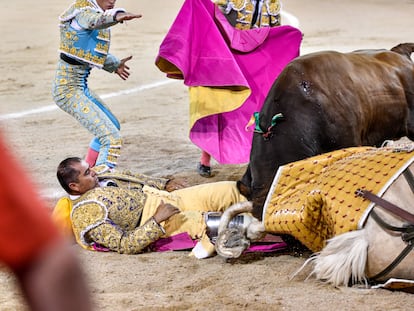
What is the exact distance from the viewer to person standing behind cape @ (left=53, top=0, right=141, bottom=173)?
4797 millimetres

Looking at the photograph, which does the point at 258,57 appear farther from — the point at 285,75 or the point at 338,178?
the point at 338,178

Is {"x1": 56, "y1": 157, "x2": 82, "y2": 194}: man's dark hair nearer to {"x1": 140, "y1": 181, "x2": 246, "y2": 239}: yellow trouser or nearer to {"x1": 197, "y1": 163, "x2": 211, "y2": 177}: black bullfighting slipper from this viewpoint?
{"x1": 140, "y1": 181, "x2": 246, "y2": 239}: yellow trouser

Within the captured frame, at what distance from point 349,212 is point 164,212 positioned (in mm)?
1082

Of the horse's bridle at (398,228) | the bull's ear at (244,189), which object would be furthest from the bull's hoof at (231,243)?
the horse's bridle at (398,228)

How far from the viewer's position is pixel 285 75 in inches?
160

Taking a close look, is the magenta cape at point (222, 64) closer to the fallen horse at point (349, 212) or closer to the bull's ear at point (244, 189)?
the bull's ear at point (244, 189)

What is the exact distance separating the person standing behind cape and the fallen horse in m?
1.42

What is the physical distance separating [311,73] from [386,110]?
634 mm

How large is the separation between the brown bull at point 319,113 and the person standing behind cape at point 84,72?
107 cm

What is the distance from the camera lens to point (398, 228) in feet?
10.1

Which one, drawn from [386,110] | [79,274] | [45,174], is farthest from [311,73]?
[79,274]

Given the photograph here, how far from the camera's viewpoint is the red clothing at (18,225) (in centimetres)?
86

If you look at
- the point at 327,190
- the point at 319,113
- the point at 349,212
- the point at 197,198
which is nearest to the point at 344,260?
the point at 349,212

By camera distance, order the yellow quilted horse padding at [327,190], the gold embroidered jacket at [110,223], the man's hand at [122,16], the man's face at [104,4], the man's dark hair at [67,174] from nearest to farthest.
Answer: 1. the yellow quilted horse padding at [327,190]
2. the gold embroidered jacket at [110,223]
3. the man's dark hair at [67,174]
4. the man's hand at [122,16]
5. the man's face at [104,4]
